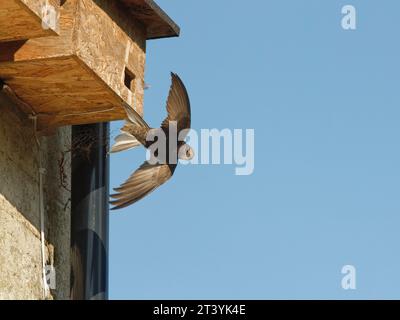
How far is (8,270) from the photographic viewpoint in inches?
352

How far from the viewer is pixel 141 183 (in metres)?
9.38

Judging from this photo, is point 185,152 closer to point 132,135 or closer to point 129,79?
point 132,135

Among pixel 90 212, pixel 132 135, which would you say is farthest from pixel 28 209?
pixel 132 135

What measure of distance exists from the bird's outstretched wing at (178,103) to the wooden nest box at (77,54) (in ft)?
0.61

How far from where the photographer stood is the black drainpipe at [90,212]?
9.57 meters

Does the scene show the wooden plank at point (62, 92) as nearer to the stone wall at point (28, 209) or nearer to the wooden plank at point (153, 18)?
the stone wall at point (28, 209)

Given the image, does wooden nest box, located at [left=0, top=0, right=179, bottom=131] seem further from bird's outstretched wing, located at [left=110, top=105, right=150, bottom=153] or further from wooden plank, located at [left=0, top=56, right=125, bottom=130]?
bird's outstretched wing, located at [left=110, top=105, right=150, bottom=153]

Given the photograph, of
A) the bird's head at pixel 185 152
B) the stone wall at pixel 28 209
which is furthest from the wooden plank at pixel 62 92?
the bird's head at pixel 185 152

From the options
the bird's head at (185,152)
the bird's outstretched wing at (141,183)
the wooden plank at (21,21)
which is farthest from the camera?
the bird's head at (185,152)

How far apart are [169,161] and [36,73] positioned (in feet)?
3.60

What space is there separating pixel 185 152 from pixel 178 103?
0.98 ft

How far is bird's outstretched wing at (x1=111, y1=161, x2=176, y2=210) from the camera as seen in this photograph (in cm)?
927
